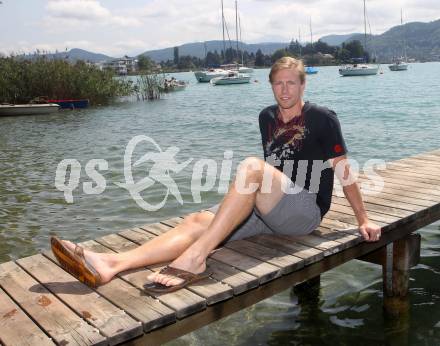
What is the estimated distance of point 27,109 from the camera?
109 feet

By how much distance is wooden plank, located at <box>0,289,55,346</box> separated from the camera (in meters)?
3.04

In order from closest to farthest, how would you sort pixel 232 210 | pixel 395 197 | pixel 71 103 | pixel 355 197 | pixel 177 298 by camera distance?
1. pixel 177 298
2. pixel 232 210
3. pixel 355 197
4. pixel 395 197
5. pixel 71 103

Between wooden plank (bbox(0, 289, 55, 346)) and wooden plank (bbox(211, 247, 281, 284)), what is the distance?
5.14 feet

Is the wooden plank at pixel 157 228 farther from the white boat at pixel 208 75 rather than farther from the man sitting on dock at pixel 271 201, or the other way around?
the white boat at pixel 208 75

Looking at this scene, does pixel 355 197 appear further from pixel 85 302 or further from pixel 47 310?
pixel 47 310

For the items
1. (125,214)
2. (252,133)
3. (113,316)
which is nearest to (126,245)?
(113,316)

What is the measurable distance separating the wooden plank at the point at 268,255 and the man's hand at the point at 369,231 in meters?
0.78

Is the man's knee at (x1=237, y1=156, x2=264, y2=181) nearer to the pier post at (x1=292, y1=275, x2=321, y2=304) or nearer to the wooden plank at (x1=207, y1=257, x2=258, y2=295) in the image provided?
the wooden plank at (x1=207, y1=257, x2=258, y2=295)

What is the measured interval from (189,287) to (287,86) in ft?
6.03

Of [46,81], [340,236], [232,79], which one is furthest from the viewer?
[232,79]

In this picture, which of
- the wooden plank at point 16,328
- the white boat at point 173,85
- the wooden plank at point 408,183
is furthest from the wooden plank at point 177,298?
the white boat at point 173,85

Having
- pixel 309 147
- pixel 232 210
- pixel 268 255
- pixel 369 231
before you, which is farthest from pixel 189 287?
pixel 369 231

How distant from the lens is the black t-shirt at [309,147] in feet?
14.1

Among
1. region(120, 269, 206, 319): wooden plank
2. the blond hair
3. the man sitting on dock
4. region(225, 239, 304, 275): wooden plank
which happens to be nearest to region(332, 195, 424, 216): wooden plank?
the man sitting on dock
